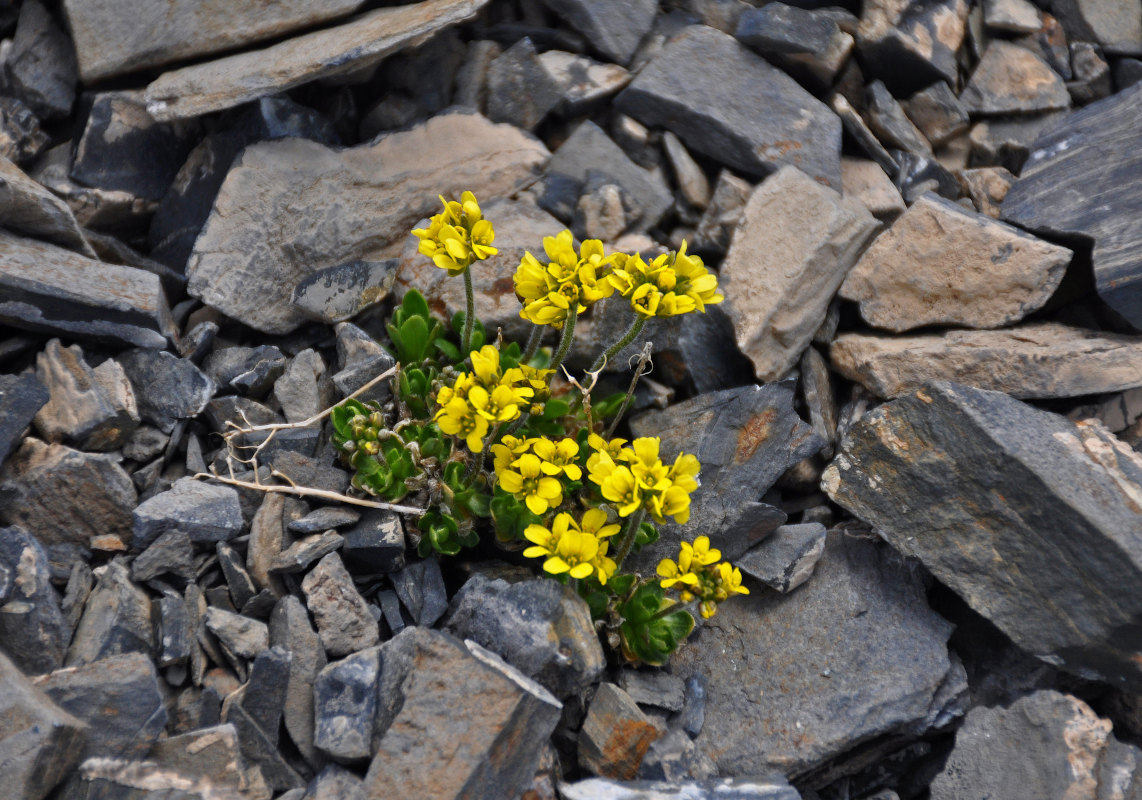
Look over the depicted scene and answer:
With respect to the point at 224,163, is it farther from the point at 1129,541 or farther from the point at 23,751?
the point at 1129,541

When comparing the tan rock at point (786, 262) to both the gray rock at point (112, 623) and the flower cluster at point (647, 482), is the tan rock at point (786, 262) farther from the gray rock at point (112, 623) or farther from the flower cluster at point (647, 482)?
the gray rock at point (112, 623)

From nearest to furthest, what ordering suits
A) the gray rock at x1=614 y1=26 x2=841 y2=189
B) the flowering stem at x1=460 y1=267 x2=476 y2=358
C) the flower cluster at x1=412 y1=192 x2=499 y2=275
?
the flower cluster at x1=412 y1=192 x2=499 y2=275
the flowering stem at x1=460 y1=267 x2=476 y2=358
the gray rock at x1=614 y1=26 x2=841 y2=189

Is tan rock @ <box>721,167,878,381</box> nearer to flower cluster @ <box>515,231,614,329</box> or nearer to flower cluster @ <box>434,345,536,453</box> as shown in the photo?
flower cluster @ <box>515,231,614,329</box>

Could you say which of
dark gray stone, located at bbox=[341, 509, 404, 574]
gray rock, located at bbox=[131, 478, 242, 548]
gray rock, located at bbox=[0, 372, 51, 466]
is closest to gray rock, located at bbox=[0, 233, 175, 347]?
gray rock, located at bbox=[0, 372, 51, 466]

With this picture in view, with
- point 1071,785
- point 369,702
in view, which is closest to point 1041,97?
point 1071,785

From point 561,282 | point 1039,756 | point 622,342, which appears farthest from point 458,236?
point 1039,756

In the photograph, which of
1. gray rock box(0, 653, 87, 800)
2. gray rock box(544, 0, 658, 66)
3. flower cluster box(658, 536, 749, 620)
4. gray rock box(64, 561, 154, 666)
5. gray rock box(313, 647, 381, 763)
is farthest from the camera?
gray rock box(544, 0, 658, 66)
